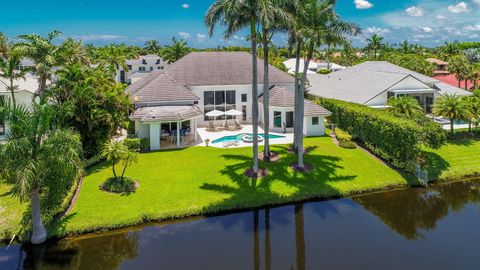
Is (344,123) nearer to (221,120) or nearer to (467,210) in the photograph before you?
(221,120)

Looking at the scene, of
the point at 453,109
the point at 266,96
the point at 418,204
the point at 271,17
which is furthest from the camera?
the point at 453,109

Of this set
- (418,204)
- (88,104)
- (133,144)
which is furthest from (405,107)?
(88,104)

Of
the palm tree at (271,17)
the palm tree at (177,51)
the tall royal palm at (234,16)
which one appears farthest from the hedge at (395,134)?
the palm tree at (177,51)

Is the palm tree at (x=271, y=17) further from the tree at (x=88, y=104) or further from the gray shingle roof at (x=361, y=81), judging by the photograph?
the gray shingle roof at (x=361, y=81)

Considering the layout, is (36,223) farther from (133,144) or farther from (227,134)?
(227,134)

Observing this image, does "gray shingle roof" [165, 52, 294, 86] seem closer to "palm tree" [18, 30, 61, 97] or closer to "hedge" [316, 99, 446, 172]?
"hedge" [316, 99, 446, 172]

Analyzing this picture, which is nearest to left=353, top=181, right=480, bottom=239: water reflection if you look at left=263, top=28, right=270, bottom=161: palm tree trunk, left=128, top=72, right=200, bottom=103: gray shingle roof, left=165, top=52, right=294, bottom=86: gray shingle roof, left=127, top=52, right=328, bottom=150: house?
left=263, top=28, right=270, bottom=161: palm tree trunk
